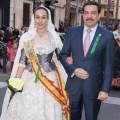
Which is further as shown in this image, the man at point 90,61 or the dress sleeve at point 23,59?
the dress sleeve at point 23,59

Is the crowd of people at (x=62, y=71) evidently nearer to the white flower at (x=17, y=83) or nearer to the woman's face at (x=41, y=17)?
the woman's face at (x=41, y=17)

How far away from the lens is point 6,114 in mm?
4133

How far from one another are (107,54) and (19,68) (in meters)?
1.34

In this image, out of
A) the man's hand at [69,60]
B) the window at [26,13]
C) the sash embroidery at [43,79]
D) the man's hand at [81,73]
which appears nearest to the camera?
the man's hand at [81,73]

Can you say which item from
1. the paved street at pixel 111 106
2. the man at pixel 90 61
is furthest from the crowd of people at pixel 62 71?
the paved street at pixel 111 106

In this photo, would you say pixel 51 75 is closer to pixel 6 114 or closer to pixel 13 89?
pixel 13 89

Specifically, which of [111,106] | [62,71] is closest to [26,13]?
[111,106]

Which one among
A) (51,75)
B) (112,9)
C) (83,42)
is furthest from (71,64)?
(112,9)

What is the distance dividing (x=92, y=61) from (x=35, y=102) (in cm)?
109

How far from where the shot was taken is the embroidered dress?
3865 millimetres

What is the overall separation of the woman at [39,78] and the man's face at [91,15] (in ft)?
2.78

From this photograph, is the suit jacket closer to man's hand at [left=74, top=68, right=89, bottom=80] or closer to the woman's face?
man's hand at [left=74, top=68, right=89, bottom=80]

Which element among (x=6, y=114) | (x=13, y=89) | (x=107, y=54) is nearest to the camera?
(x=107, y=54)

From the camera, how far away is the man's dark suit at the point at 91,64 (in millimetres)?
3146
